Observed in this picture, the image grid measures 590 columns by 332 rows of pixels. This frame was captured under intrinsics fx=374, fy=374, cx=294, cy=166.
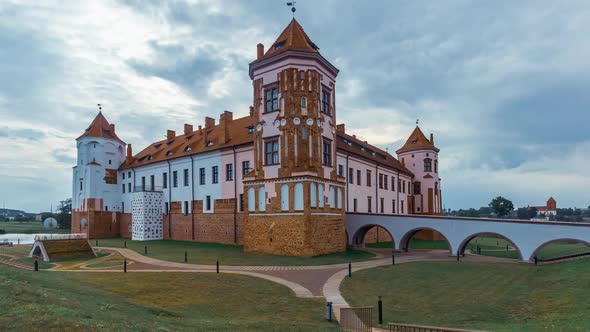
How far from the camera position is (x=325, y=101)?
99.3ft

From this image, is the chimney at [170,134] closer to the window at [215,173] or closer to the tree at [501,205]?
the window at [215,173]

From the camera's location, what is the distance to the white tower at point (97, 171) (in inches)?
1933

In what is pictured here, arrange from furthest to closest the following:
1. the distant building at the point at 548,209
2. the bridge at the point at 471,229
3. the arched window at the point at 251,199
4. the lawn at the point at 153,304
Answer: the distant building at the point at 548,209
the arched window at the point at 251,199
the bridge at the point at 471,229
the lawn at the point at 153,304

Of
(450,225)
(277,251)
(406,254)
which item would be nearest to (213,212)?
(277,251)

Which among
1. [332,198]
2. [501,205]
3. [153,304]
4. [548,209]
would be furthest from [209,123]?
[548,209]

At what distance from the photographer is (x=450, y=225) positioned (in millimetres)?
28766

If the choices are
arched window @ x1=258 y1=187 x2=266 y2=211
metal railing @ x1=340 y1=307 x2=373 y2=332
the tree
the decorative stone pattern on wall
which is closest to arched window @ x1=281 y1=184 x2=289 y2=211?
arched window @ x1=258 y1=187 x2=266 y2=211

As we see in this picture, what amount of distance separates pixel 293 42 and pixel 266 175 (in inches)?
418

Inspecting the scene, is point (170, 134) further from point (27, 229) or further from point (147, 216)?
point (27, 229)

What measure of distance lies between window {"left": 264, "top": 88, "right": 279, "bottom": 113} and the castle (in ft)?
0.34

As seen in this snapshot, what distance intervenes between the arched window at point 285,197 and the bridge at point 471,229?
28.6ft

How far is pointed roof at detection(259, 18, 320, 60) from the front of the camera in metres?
28.6

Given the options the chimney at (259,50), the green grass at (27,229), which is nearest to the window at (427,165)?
the chimney at (259,50)

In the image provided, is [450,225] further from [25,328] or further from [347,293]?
[25,328]
